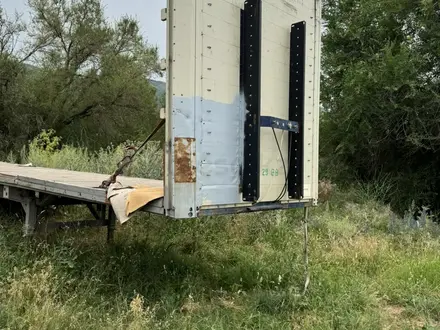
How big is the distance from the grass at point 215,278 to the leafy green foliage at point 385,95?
4.36 metres

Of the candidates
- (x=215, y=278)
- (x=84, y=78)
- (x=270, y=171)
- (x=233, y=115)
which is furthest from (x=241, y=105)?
(x=84, y=78)

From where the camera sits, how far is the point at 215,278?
5047mm

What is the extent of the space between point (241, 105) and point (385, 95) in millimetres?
7682

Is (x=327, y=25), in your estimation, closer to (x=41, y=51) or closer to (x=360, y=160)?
(x=360, y=160)

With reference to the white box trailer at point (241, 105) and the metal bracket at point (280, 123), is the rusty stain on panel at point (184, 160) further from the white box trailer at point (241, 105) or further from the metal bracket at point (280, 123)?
the metal bracket at point (280, 123)

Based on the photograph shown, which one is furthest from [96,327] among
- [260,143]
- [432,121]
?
[432,121]

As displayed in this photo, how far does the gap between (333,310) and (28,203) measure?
342 centimetres

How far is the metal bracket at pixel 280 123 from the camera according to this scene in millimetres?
4145

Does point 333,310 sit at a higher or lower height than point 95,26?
lower

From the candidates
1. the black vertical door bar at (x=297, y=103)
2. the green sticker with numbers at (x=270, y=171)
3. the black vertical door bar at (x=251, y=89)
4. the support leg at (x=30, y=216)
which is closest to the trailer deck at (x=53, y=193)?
the support leg at (x=30, y=216)

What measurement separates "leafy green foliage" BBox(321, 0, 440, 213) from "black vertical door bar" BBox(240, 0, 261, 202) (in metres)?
7.07

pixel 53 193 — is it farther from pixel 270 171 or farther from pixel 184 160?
pixel 270 171

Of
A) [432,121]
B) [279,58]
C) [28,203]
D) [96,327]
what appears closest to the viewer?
A: [96,327]

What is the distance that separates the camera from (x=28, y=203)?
5.12 m
